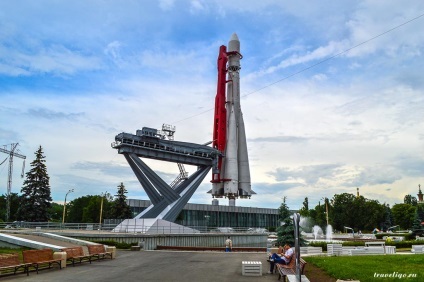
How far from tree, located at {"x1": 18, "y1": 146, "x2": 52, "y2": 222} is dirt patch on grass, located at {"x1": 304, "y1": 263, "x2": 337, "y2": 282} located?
148 ft

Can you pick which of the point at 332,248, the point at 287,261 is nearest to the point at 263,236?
the point at 332,248

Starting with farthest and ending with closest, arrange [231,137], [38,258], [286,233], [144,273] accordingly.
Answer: [231,137]
[286,233]
[38,258]
[144,273]

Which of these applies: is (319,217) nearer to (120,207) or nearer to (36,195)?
(120,207)

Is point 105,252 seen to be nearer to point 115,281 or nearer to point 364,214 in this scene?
point 115,281

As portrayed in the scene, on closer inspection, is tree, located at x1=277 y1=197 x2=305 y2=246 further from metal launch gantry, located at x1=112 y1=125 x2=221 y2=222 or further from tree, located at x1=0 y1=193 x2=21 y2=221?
tree, located at x1=0 y1=193 x2=21 y2=221

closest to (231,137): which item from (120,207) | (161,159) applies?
(161,159)

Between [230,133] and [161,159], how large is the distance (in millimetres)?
15828

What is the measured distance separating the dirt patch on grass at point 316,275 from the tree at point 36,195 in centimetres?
4500

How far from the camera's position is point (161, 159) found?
49688mm

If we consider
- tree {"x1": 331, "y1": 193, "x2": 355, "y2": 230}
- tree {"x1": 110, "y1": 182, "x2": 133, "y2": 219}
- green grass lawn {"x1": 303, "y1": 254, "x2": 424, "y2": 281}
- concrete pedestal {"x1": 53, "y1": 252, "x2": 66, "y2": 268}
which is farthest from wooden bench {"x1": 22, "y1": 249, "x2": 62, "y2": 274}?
tree {"x1": 331, "y1": 193, "x2": 355, "y2": 230}

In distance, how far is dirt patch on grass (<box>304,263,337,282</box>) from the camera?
1391cm

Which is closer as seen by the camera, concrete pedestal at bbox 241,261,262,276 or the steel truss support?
concrete pedestal at bbox 241,261,262,276

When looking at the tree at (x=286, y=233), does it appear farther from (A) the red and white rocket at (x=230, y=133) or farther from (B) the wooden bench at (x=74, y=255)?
(A) the red and white rocket at (x=230, y=133)

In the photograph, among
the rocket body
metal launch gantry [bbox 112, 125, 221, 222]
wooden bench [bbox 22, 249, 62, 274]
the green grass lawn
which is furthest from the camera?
the rocket body
